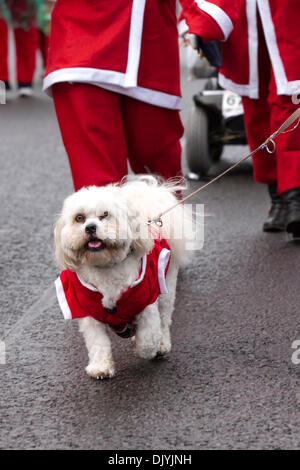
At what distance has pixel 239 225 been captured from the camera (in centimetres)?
592

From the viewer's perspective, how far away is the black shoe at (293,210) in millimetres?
5274

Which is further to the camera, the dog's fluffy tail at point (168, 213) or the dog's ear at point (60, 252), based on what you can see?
the dog's fluffy tail at point (168, 213)

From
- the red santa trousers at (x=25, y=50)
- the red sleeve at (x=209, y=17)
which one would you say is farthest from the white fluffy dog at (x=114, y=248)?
the red santa trousers at (x=25, y=50)

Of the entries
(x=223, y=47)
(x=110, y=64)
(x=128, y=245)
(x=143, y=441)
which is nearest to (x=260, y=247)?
(x=223, y=47)

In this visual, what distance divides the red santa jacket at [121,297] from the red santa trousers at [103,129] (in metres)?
0.86

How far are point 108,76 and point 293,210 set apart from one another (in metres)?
1.52

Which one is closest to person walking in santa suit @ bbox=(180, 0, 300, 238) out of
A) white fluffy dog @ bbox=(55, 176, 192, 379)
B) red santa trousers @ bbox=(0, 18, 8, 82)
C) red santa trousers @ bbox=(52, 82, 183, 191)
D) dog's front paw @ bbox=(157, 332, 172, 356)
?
red santa trousers @ bbox=(52, 82, 183, 191)

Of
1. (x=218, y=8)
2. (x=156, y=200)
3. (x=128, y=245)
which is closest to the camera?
(x=128, y=245)

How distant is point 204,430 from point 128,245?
0.74 meters

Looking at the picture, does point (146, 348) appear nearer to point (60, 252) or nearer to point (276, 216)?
point (60, 252)

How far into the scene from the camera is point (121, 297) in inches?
139

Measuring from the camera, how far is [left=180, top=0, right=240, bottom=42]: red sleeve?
15.3 ft

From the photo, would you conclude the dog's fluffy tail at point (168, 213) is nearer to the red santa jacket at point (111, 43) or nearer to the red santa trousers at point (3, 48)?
the red santa jacket at point (111, 43)
